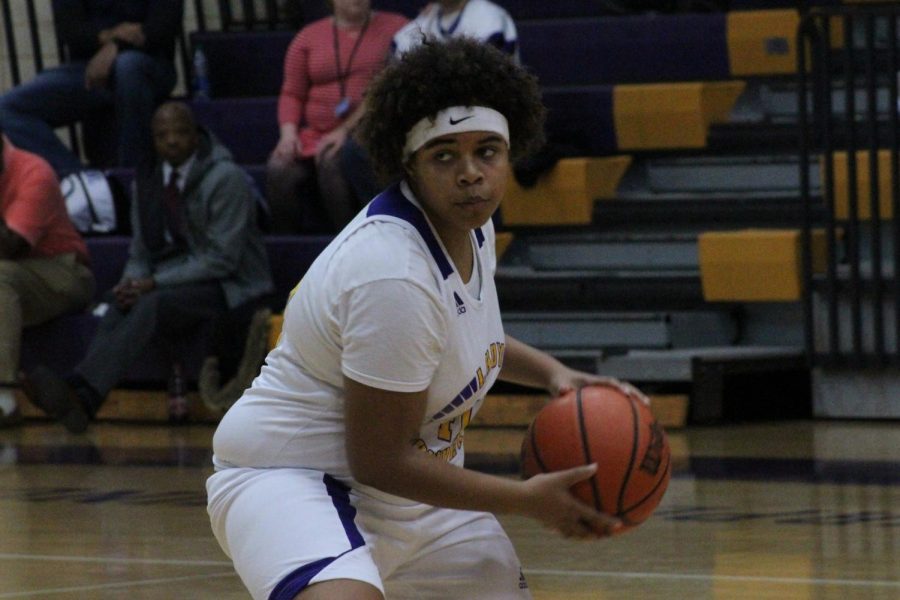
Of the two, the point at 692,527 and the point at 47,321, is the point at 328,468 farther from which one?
the point at 47,321

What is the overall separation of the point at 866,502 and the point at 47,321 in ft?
14.5

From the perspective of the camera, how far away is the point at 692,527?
17.1ft

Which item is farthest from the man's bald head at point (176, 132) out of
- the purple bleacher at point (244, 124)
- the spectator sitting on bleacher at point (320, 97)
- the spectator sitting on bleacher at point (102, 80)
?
the purple bleacher at point (244, 124)

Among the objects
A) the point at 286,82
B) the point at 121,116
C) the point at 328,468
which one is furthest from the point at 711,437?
the point at 328,468

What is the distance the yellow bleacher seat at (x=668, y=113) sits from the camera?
8438 mm

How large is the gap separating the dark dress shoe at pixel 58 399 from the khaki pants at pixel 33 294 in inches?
15.6

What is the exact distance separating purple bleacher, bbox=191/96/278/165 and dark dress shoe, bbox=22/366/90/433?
2158mm

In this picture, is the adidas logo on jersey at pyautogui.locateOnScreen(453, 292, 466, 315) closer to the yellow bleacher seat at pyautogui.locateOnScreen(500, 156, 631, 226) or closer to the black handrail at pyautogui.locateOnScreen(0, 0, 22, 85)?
the yellow bleacher seat at pyautogui.locateOnScreen(500, 156, 631, 226)

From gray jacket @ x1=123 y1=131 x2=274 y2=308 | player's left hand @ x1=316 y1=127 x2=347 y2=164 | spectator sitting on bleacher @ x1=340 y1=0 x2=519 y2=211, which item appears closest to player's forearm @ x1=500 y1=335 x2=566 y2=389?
spectator sitting on bleacher @ x1=340 y1=0 x2=519 y2=211

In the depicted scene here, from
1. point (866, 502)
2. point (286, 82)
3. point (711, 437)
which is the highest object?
point (286, 82)

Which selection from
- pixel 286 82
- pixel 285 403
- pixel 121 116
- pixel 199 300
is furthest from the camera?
pixel 121 116

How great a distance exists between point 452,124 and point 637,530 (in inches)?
98.8

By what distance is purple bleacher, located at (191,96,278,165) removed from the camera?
9617mm

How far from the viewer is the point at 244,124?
969 centimetres
